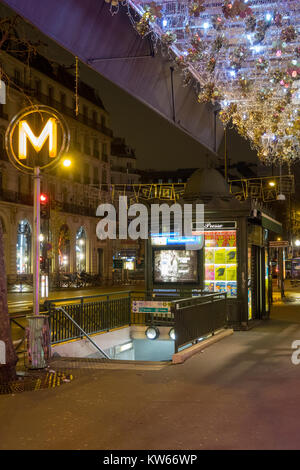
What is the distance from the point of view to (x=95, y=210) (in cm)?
6278

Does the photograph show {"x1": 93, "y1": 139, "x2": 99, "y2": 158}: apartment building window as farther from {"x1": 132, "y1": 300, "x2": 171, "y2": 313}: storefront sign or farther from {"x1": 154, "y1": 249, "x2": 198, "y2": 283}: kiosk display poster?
{"x1": 132, "y1": 300, "x2": 171, "y2": 313}: storefront sign

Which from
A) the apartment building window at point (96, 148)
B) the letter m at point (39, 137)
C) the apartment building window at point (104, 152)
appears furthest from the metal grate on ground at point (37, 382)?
the apartment building window at point (104, 152)

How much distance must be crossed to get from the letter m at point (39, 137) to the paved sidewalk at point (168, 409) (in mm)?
3863

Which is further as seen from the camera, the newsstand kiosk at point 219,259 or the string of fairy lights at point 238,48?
the newsstand kiosk at point 219,259

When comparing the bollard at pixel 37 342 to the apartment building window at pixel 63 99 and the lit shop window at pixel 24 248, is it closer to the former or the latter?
the lit shop window at pixel 24 248

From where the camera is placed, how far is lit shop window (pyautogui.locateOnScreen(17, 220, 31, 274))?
49062mm

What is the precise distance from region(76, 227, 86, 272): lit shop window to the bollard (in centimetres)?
4970

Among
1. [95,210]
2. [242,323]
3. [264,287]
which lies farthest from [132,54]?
[95,210]

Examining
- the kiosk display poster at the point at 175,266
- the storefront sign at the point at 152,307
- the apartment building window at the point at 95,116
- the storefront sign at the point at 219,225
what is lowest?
the storefront sign at the point at 152,307

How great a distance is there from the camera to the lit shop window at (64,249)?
5546cm

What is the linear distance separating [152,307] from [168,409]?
5756 mm

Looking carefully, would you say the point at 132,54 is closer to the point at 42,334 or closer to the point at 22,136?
the point at 22,136

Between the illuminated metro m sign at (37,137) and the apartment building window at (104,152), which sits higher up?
the apartment building window at (104,152)
